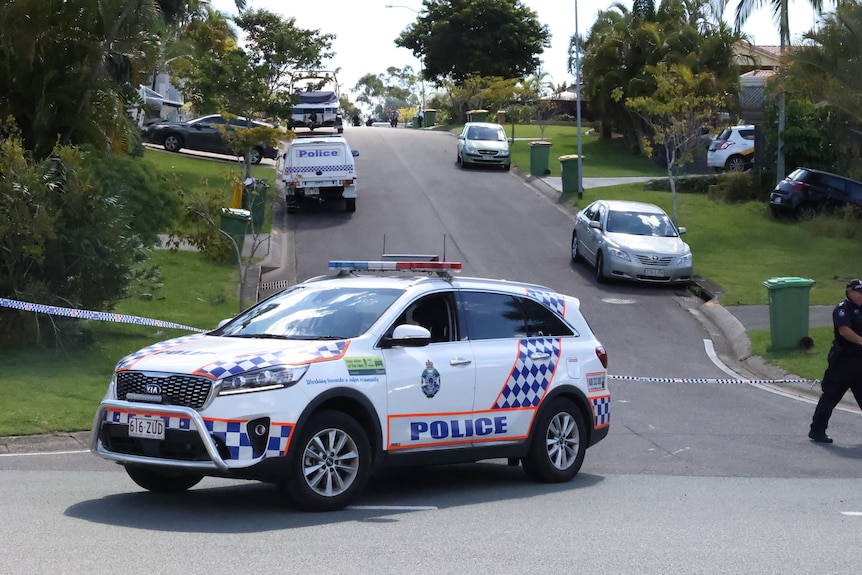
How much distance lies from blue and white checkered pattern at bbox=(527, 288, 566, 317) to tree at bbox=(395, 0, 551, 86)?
6385 centimetres

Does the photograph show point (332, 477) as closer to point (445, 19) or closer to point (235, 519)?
point (235, 519)

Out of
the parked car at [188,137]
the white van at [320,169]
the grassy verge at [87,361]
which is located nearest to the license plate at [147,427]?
the grassy verge at [87,361]

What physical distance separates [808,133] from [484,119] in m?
25.2

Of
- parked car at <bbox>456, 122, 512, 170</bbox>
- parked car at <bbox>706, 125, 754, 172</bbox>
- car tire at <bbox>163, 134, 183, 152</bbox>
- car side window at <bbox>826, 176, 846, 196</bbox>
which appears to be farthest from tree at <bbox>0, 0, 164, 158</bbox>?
parked car at <bbox>706, 125, 754, 172</bbox>

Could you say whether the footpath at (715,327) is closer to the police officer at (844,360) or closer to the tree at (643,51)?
the police officer at (844,360)

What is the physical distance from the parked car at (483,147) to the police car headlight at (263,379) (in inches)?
1418

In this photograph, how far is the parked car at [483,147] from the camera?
43.7 m

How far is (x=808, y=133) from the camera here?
37250mm

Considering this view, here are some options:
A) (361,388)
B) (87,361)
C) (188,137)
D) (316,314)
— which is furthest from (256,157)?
(361,388)

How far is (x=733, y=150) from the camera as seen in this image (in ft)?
141

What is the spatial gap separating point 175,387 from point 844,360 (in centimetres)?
793

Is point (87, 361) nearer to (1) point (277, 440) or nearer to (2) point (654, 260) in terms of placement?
(1) point (277, 440)

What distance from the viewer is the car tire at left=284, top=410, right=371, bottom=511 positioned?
8070 millimetres

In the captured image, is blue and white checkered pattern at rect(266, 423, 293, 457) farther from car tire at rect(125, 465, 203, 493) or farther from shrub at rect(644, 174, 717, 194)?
shrub at rect(644, 174, 717, 194)
